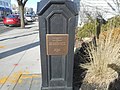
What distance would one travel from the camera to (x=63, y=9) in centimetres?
385

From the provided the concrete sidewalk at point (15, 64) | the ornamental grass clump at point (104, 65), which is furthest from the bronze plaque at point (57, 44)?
the concrete sidewalk at point (15, 64)

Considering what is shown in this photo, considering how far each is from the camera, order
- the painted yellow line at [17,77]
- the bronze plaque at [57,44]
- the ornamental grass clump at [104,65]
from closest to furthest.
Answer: the bronze plaque at [57,44] → the ornamental grass clump at [104,65] → the painted yellow line at [17,77]

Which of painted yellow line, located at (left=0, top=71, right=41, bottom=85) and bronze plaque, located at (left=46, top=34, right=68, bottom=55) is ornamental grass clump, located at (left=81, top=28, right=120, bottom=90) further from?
painted yellow line, located at (left=0, top=71, right=41, bottom=85)

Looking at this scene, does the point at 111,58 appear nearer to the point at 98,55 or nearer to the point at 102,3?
the point at 98,55

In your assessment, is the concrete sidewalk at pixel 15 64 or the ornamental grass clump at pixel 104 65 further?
the concrete sidewalk at pixel 15 64

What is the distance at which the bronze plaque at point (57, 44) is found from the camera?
394 centimetres

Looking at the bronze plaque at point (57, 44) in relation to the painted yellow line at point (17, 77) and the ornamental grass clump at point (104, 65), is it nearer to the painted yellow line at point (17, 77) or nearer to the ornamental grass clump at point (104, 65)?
the ornamental grass clump at point (104, 65)

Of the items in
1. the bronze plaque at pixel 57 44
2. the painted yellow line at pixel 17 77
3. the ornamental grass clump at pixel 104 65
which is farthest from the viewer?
the painted yellow line at pixel 17 77

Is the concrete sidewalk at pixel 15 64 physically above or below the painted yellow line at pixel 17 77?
above

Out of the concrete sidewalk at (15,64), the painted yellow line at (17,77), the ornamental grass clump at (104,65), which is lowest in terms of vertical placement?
the painted yellow line at (17,77)

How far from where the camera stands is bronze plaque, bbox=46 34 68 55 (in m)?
3.94

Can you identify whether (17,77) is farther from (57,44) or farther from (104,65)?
(104,65)

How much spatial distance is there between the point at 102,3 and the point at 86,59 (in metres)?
8.43

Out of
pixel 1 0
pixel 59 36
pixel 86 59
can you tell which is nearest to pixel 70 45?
pixel 59 36
